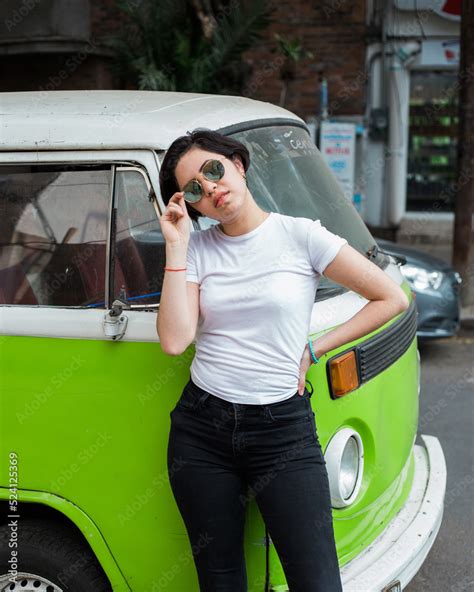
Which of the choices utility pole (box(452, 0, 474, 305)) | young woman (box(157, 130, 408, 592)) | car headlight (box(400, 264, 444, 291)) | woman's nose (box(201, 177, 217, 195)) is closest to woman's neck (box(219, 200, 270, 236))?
young woman (box(157, 130, 408, 592))

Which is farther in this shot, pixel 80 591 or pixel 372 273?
pixel 80 591

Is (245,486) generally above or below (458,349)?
above

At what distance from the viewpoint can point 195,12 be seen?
974cm

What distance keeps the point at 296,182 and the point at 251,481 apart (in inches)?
48.7

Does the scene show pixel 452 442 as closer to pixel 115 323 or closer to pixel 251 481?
pixel 251 481

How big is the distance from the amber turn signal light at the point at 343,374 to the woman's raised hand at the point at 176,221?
69cm

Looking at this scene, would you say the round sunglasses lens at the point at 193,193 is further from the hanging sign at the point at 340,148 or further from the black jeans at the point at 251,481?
the hanging sign at the point at 340,148

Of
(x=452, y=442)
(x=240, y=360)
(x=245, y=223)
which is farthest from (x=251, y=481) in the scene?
(x=452, y=442)

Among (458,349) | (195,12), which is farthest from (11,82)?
(458,349)

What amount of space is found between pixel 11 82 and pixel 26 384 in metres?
10.6

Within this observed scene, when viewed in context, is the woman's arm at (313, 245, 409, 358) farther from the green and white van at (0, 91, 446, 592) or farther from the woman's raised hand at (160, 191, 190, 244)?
the woman's raised hand at (160, 191, 190, 244)

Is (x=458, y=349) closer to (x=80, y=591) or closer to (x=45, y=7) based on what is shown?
(x=80, y=591)

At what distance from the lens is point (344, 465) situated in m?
2.64

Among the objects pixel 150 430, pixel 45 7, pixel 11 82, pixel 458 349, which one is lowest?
pixel 458 349
